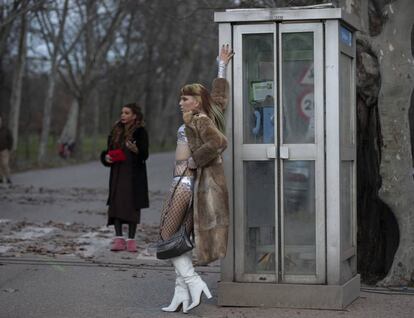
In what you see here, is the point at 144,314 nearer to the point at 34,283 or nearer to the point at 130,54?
the point at 34,283

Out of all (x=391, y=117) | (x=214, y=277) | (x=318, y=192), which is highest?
(x=391, y=117)

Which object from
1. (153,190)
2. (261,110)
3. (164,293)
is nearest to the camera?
(261,110)

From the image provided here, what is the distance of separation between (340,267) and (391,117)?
1.93 meters

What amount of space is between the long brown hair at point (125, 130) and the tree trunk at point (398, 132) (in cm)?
342

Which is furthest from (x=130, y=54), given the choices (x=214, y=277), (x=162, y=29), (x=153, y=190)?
(x=214, y=277)

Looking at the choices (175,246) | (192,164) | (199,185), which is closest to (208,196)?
(199,185)

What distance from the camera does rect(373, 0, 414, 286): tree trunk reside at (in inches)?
344

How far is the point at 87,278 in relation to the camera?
9180 mm

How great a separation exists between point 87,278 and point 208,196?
249 cm

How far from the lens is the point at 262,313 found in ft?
24.2

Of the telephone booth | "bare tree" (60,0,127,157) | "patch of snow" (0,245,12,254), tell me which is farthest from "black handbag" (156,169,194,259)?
"bare tree" (60,0,127,157)

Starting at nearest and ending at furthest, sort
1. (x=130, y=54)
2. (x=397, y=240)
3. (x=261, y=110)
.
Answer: (x=261, y=110) < (x=397, y=240) < (x=130, y=54)

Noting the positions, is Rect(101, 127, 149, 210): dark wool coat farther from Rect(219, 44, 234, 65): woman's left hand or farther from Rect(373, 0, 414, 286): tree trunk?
Rect(219, 44, 234, 65): woman's left hand

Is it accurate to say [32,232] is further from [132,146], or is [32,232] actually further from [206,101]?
[206,101]
